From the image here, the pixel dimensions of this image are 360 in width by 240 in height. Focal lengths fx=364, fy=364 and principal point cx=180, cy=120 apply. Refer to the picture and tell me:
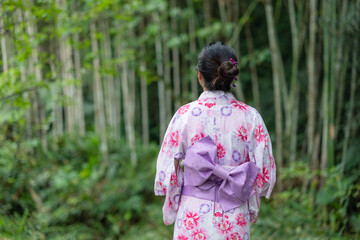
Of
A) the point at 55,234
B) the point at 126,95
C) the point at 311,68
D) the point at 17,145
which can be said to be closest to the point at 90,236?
the point at 55,234

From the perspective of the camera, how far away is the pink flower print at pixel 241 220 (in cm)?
156

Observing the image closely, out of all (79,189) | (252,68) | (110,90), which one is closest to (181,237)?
(79,189)

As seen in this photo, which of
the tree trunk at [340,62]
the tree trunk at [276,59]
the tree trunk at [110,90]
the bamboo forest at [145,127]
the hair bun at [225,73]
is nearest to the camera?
the hair bun at [225,73]

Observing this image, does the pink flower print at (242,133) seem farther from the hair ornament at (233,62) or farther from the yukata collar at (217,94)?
the hair ornament at (233,62)

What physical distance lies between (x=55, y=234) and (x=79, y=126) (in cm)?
316

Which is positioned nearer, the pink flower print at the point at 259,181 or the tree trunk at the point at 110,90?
the pink flower print at the point at 259,181

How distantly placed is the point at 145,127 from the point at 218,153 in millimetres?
4888

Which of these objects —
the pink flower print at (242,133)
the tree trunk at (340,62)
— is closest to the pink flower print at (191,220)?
the pink flower print at (242,133)

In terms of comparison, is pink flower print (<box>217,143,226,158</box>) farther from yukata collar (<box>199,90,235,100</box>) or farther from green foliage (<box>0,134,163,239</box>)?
green foliage (<box>0,134,163,239</box>)

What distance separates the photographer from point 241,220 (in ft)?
5.14

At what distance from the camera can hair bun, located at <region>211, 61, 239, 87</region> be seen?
151 centimetres

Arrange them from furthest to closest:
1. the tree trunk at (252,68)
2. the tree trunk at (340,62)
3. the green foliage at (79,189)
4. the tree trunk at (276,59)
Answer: the tree trunk at (252,68)
the tree trunk at (276,59)
the green foliage at (79,189)
the tree trunk at (340,62)

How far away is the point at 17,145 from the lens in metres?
4.04

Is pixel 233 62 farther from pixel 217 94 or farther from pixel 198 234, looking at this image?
pixel 198 234
